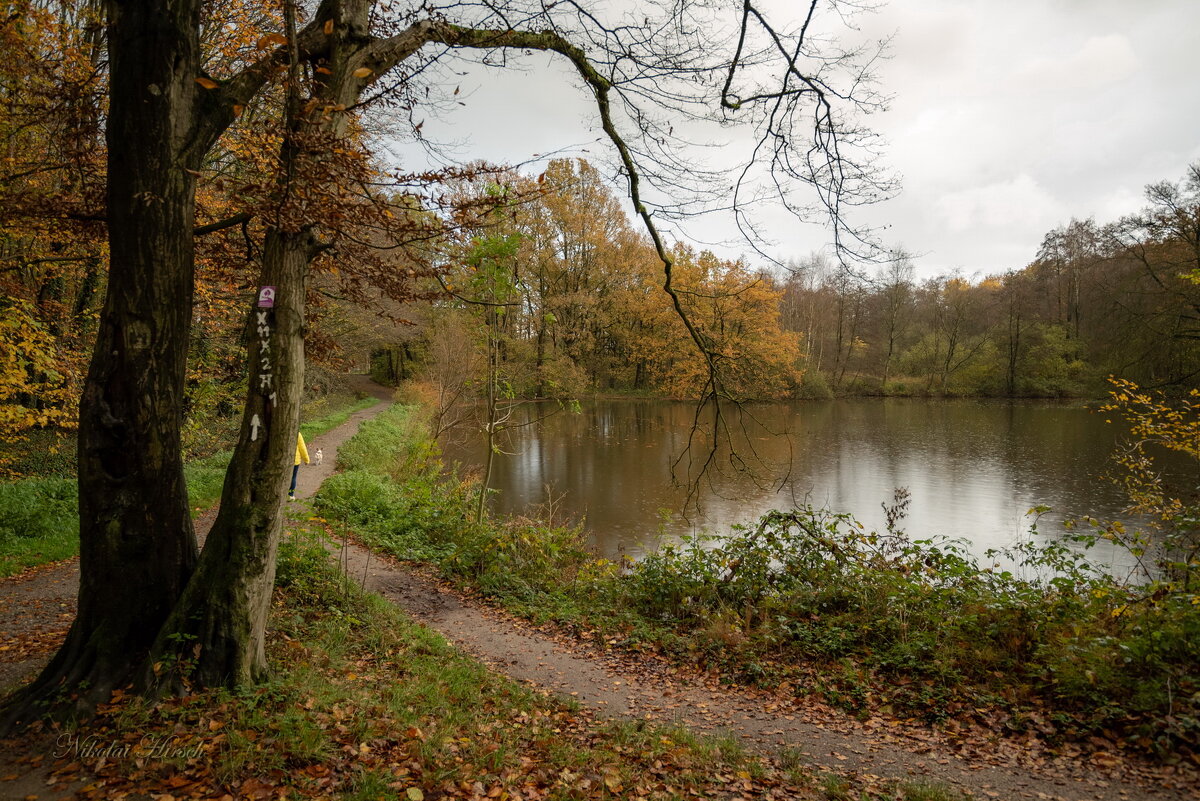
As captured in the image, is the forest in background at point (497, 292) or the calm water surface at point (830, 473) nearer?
the forest in background at point (497, 292)

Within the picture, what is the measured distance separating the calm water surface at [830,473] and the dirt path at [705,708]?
181 centimetres

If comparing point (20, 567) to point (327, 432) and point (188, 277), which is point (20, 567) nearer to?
point (188, 277)

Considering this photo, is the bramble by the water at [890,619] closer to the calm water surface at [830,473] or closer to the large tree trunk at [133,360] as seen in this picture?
the calm water surface at [830,473]

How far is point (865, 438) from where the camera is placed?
22.9 metres

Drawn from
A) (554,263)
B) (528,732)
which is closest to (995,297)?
(554,263)

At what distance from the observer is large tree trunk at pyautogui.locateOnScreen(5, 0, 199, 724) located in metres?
3.14

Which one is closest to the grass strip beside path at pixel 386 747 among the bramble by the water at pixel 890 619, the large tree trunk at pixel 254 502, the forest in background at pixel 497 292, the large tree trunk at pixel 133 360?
the large tree trunk at pixel 254 502

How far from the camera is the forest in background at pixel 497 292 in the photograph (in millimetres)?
3842

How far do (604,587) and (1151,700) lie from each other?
501 centimetres

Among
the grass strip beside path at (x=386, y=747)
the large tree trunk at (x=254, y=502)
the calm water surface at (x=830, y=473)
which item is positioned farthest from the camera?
the calm water surface at (x=830, y=473)

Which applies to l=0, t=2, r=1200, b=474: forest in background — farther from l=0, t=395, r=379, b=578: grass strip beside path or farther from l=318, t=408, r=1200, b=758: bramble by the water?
l=318, t=408, r=1200, b=758: bramble by the water

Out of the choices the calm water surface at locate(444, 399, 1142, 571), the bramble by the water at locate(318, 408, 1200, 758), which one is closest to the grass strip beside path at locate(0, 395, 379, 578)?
the bramble by the water at locate(318, 408, 1200, 758)

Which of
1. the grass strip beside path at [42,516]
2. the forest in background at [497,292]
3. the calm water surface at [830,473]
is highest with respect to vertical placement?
the forest in background at [497,292]

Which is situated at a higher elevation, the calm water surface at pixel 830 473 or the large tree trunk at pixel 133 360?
the large tree trunk at pixel 133 360
